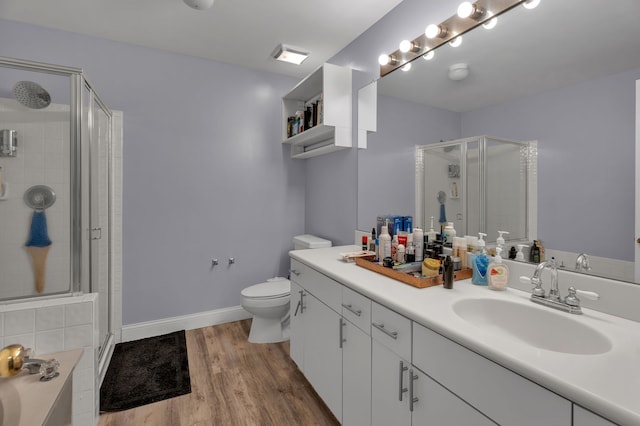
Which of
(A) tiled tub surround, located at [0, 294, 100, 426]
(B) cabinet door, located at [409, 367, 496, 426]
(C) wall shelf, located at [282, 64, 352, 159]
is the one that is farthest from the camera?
(C) wall shelf, located at [282, 64, 352, 159]

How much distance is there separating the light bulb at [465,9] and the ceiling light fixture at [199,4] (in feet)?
Result: 4.72

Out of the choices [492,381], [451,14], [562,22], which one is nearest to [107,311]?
[492,381]

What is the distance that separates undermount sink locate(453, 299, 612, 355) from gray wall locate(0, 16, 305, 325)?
2.20 metres

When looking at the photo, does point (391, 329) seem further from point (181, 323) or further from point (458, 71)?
point (181, 323)

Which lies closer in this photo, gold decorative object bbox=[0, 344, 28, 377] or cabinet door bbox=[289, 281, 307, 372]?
gold decorative object bbox=[0, 344, 28, 377]

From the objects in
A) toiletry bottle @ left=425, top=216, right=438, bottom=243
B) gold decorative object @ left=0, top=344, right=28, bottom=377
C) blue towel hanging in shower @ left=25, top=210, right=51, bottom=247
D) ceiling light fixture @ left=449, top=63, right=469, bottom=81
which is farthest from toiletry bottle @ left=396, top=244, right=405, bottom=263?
blue towel hanging in shower @ left=25, top=210, right=51, bottom=247

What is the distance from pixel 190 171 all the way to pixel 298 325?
1.67m

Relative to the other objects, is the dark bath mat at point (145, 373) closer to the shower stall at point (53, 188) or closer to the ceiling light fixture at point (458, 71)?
the shower stall at point (53, 188)

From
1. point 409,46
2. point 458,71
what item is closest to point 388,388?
point 458,71

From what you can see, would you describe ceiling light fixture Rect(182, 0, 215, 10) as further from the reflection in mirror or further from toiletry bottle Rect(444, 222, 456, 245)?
toiletry bottle Rect(444, 222, 456, 245)

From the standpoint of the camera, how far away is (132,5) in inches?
79.4

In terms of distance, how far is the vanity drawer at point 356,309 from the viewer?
1306 millimetres

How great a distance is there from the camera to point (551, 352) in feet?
2.52

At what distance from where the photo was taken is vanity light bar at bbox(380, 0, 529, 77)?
138 centimetres
